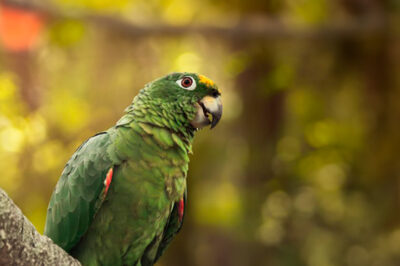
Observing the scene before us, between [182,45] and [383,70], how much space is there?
8.44 feet

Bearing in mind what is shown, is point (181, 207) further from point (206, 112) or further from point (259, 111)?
point (259, 111)

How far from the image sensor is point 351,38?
6176 mm

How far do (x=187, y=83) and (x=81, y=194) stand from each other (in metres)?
0.69

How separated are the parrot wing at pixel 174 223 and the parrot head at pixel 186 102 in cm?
44

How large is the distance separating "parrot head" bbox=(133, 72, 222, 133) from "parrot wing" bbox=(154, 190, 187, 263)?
Answer: 443 mm

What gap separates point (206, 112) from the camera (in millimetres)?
2250

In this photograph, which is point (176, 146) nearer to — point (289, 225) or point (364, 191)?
point (289, 225)

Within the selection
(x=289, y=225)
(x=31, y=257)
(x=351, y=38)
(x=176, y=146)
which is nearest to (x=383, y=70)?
(x=351, y=38)

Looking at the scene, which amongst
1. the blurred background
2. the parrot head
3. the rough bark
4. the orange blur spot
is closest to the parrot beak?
the parrot head

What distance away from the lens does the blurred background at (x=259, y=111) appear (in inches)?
224

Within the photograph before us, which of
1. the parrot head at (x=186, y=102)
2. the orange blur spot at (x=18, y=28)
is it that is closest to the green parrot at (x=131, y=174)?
the parrot head at (x=186, y=102)

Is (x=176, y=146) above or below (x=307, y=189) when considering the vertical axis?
below

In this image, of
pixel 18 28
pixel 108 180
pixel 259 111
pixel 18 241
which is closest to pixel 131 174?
pixel 108 180

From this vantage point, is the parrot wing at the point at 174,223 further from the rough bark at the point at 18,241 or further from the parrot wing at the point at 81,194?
the rough bark at the point at 18,241
